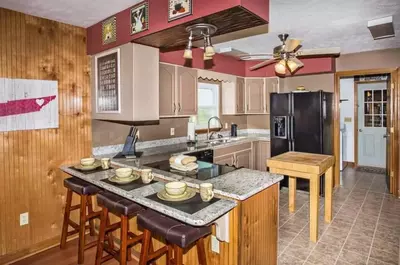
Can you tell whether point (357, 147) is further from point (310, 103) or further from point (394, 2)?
point (394, 2)

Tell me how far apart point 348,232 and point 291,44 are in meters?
2.26

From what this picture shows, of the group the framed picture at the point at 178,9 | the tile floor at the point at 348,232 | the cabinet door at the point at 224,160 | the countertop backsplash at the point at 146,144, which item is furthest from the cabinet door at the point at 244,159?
the framed picture at the point at 178,9

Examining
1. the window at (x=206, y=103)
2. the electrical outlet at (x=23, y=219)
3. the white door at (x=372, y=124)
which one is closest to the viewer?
the electrical outlet at (x=23, y=219)

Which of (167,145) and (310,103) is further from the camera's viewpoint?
(310,103)

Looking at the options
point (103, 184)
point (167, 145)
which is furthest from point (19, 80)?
point (167, 145)

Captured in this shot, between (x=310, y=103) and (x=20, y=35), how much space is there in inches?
158

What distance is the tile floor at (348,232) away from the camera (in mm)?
2529

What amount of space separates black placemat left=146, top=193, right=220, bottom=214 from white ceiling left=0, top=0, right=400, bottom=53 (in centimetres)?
171

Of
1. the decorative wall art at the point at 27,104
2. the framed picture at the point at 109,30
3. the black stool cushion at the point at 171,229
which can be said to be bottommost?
the black stool cushion at the point at 171,229

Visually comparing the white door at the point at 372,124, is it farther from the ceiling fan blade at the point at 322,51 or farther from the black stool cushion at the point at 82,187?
the black stool cushion at the point at 82,187

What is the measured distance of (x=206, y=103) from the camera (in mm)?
4742

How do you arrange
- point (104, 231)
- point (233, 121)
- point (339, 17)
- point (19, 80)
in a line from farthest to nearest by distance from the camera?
1. point (233, 121)
2. point (339, 17)
3. point (19, 80)
4. point (104, 231)

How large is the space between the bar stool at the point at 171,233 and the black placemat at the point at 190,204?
0.44 feet

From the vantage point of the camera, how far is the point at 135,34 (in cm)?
233
